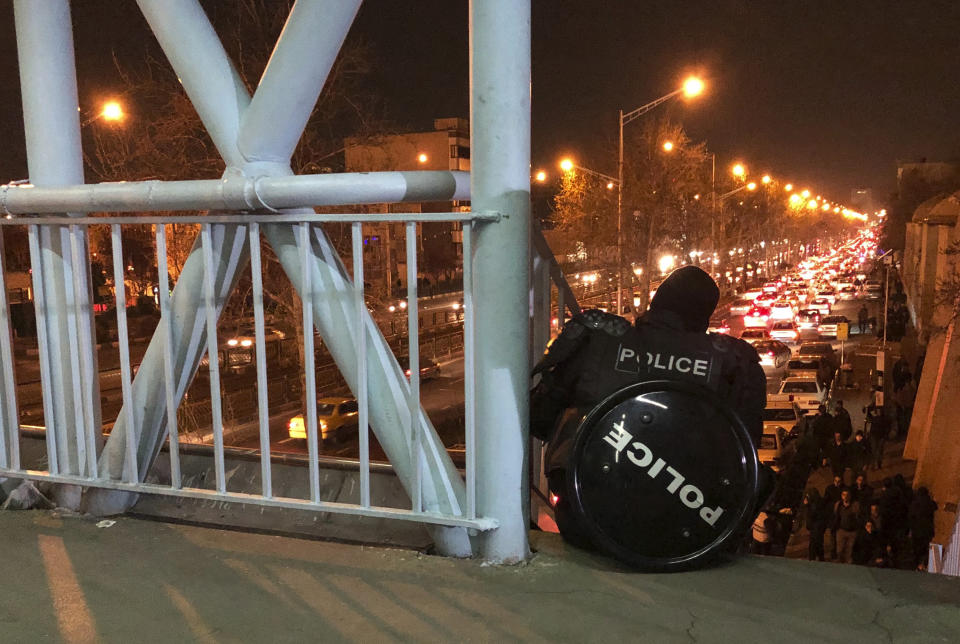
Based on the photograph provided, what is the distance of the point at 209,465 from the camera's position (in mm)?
4023

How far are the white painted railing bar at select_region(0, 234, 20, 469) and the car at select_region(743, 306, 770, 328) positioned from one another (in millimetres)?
38182

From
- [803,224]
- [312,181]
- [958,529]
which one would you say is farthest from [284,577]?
[803,224]

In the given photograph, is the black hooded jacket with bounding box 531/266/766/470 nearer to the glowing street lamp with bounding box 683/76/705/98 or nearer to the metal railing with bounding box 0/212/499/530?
the metal railing with bounding box 0/212/499/530

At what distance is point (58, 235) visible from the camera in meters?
3.45

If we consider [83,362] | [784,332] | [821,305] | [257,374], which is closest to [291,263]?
[257,374]

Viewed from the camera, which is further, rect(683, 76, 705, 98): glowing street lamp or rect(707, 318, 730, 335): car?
rect(707, 318, 730, 335): car

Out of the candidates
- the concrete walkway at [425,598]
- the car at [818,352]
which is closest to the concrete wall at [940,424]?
the car at [818,352]

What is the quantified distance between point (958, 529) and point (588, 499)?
6.46m

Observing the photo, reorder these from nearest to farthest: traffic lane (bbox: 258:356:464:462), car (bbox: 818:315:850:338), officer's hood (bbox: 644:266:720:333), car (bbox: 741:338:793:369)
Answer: officer's hood (bbox: 644:266:720:333) < traffic lane (bbox: 258:356:464:462) < car (bbox: 741:338:793:369) < car (bbox: 818:315:850:338)

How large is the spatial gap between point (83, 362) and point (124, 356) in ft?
0.99

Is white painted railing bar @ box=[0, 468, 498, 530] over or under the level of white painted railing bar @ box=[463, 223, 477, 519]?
under

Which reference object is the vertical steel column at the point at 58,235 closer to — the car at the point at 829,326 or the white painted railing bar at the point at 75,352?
the white painted railing bar at the point at 75,352

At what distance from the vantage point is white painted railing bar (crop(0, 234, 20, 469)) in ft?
11.2

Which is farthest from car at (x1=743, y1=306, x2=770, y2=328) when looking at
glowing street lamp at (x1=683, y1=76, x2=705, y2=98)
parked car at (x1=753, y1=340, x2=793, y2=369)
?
glowing street lamp at (x1=683, y1=76, x2=705, y2=98)
